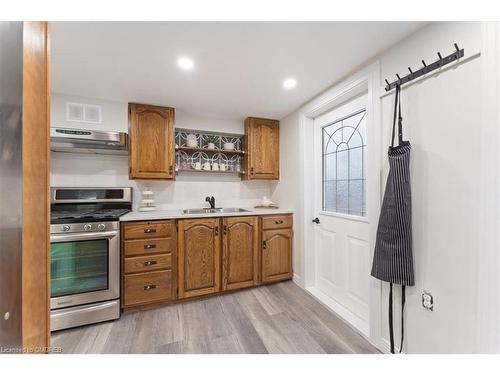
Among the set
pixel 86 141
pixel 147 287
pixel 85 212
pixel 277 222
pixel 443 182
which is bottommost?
pixel 147 287

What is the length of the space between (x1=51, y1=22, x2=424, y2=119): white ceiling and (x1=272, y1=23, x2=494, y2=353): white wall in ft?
0.77

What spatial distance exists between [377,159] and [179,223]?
5.90ft

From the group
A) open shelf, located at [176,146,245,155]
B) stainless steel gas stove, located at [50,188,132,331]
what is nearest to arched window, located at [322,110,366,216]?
open shelf, located at [176,146,245,155]

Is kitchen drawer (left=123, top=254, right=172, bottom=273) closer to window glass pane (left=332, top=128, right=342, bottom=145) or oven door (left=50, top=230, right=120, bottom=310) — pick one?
oven door (left=50, top=230, right=120, bottom=310)

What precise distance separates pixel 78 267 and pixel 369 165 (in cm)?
250

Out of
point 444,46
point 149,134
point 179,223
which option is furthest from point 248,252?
point 444,46

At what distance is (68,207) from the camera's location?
210cm

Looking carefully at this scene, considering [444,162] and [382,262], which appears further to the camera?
[382,262]

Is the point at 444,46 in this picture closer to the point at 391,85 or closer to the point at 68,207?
the point at 391,85

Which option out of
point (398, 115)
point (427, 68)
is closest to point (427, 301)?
point (398, 115)

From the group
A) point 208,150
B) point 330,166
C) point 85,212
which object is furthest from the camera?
point 208,150

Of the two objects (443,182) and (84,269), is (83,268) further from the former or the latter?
(443,182)

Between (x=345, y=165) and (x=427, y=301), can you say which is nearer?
(x=427, y=301)

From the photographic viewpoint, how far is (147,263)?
1884mm
